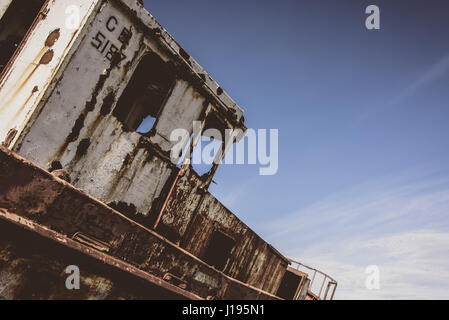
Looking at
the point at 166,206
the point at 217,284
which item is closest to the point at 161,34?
the point at 166,206

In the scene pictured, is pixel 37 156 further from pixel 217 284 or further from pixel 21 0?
pixel 217 284

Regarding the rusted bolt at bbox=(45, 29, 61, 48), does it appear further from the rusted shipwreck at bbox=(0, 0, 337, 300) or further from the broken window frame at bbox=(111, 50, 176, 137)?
the broken window frame at bbox=(111, 50, 176, 137)

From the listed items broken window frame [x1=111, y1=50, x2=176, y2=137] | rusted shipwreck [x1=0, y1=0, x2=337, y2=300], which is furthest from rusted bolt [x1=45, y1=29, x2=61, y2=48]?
broken window frame [x1=111, y1=50, x2=176, y2=137]

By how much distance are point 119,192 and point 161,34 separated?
82.8 inches

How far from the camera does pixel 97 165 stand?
3.09 m

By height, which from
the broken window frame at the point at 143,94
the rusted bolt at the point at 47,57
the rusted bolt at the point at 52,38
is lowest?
the rusted bolt at the point at 47,57

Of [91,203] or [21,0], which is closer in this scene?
[91,203]

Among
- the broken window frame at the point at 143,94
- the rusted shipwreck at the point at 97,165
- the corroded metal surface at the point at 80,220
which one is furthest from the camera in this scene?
the broken window frame at the point at 143,94

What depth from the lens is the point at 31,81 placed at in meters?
2.66

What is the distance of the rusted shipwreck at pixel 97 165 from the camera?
89.4 inches

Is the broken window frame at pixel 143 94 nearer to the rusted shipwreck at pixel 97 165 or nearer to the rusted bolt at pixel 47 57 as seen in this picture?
the rusted shipwreck at pixel 97 165

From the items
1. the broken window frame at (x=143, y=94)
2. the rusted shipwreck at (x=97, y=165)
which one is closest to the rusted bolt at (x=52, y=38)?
the rusted shipwreck at (x=97, y=165)

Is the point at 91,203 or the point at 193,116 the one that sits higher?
the point at 193,116

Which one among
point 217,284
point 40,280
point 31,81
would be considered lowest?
point 40,280
